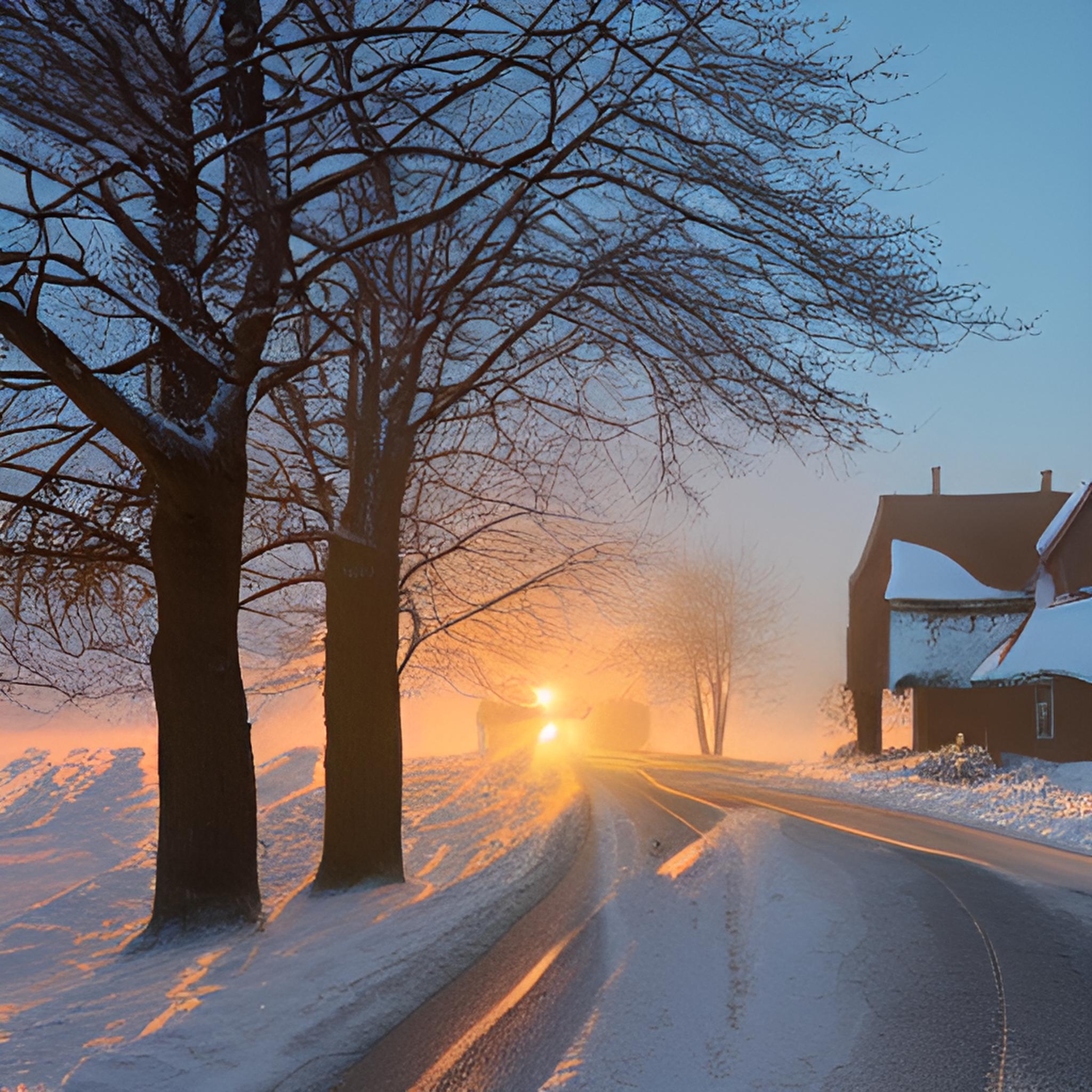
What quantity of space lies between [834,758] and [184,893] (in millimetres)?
32691

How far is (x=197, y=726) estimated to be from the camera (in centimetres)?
847

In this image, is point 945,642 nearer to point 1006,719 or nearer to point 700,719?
point 1006,719

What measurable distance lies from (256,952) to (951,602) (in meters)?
27.3

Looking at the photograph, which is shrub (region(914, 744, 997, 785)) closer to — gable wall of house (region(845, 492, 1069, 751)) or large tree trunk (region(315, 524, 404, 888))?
gable wall of house (region(845, 492, 1069, 751))

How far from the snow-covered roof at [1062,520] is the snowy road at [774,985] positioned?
19.6m

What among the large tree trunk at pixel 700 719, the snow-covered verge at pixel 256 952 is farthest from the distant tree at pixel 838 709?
the snow-covered verge at pixel 256 952

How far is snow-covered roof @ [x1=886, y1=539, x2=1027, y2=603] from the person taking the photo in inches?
1211

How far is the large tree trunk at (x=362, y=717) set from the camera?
1038 cm

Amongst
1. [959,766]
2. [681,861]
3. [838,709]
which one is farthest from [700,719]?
[681,861]

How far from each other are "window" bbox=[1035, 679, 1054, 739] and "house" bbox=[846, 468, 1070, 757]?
0.37 meters

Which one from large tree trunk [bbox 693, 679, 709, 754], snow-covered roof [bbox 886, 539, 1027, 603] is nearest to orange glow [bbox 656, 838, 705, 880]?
snow-covered roof [bbox 886, 539, 1027, 603]

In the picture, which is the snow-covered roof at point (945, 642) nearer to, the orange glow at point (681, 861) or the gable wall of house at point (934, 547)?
the gable wall of house at point (934, 547)

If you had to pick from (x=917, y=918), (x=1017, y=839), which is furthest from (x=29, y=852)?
(x=1017, y=839)

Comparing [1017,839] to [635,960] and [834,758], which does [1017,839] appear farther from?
[834,758]
